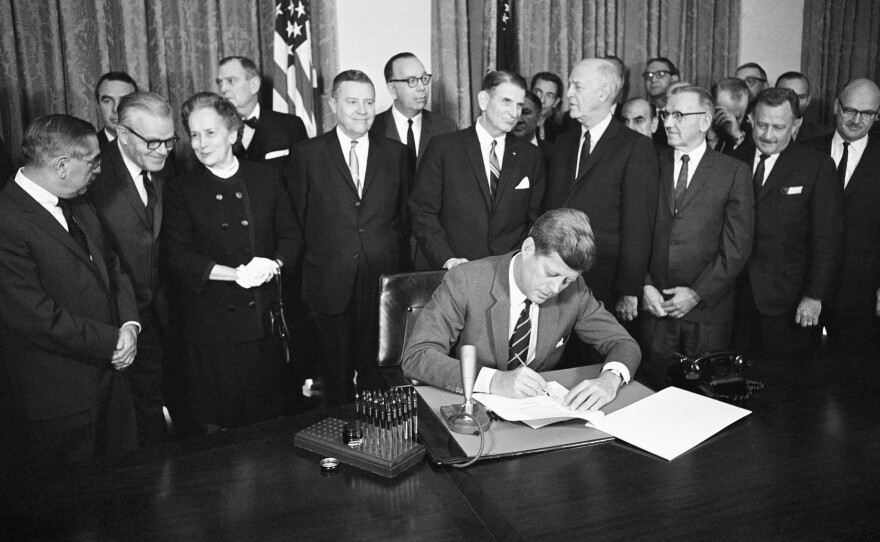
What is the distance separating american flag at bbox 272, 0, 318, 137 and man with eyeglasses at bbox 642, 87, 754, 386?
2133 millimetres

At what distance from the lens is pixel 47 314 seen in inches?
92.0

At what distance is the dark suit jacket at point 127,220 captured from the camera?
2932mm

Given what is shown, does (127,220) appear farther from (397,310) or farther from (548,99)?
(548,99)

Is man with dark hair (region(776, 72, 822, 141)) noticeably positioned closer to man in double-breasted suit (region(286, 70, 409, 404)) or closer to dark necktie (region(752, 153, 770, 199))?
Answer: dark necktie (region(752, 153, 770, 199))

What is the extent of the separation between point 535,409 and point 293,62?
10.3 ft

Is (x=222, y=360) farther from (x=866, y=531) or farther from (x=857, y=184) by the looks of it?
(x=857, y=184)

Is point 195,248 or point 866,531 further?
point 195,248

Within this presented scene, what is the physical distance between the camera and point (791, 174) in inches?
136

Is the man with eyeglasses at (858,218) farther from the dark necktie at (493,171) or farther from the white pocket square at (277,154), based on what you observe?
the white pocket square at (277,154)

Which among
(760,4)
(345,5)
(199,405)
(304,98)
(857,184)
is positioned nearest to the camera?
(199,405)

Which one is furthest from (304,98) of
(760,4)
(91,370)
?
(760,4)

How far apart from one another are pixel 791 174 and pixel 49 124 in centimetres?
313

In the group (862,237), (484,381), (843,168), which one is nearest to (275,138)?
(484,381)

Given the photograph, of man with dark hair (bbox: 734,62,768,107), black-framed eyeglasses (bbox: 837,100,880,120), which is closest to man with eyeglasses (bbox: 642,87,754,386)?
black-framed eyeglasses (bbox: 837,100,880,120)
